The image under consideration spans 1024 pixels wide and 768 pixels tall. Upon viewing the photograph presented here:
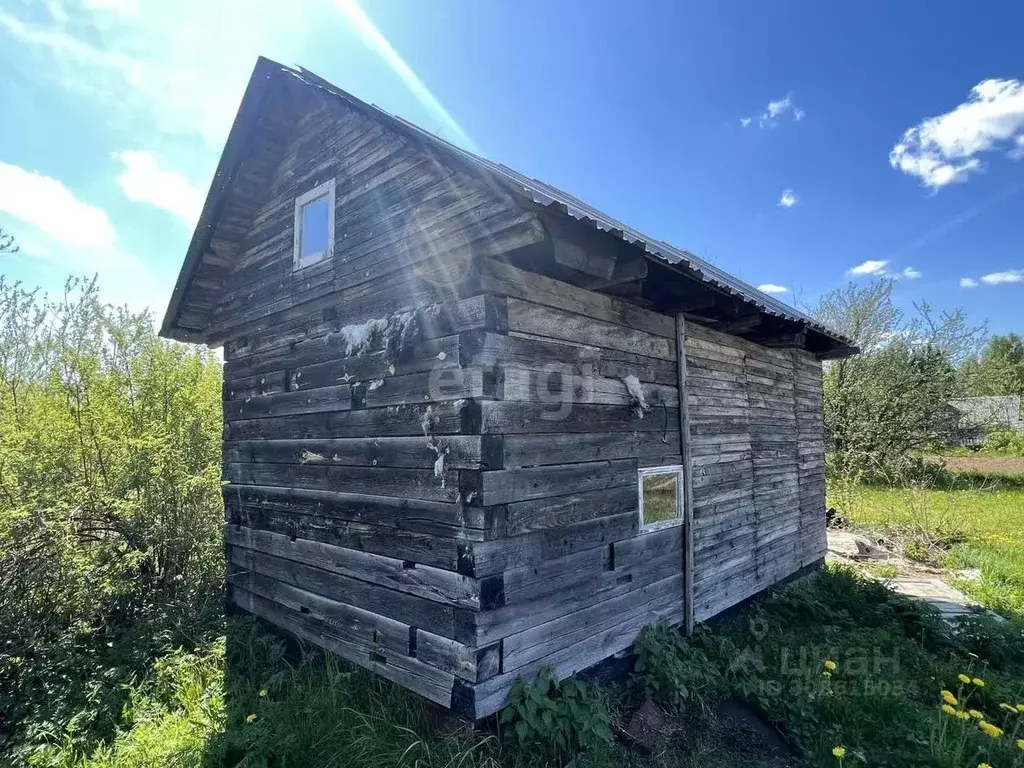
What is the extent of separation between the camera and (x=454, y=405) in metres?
3.91

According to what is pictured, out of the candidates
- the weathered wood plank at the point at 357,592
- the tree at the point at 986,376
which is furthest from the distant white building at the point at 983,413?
the weathered wood plank at the point at 357,592

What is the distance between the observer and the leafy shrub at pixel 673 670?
14.7 feet

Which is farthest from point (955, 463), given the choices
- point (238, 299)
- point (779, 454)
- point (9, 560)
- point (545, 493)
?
point (9, 560)

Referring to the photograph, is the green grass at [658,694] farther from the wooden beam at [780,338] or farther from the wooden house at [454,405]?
the wooden beam at [780,338]

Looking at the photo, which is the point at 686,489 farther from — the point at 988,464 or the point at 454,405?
the point at 988,464

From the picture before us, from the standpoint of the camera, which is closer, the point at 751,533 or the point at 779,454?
the point at 751,533

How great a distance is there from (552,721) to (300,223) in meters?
5.28

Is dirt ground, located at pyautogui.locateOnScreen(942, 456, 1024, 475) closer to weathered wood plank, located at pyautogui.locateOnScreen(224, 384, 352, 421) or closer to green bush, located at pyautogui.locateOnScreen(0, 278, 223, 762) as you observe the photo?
weathered wood plank, located at pyautogui.locateOnScreen(224, 384, 352, 421)

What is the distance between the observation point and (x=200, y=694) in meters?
4.87

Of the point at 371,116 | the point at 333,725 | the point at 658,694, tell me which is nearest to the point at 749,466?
the point at 658,694

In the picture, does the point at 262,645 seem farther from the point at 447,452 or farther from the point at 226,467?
the point at 447,452

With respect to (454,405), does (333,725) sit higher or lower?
lower

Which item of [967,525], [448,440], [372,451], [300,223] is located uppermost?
[300,223]

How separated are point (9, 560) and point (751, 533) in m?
8.54
